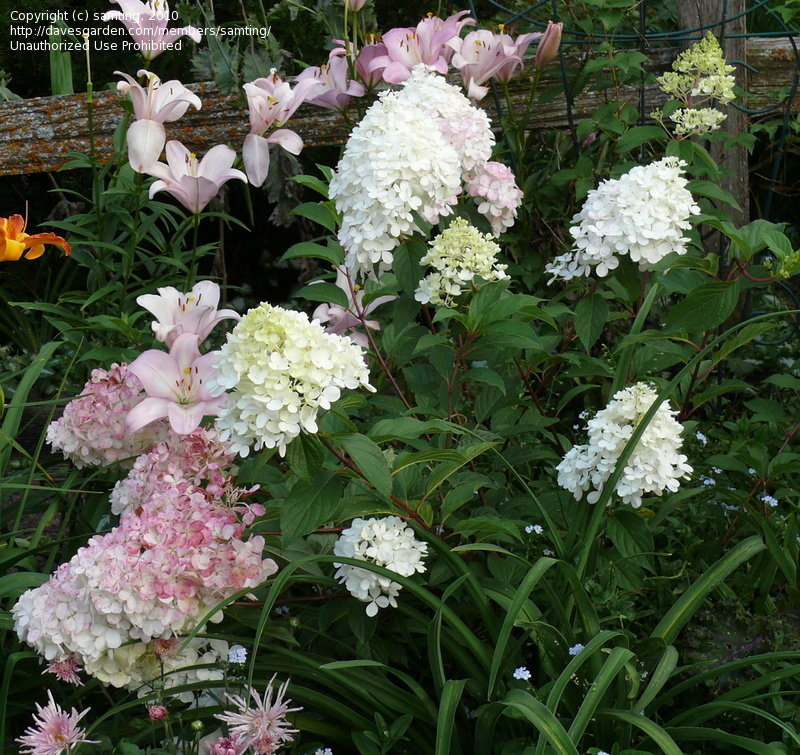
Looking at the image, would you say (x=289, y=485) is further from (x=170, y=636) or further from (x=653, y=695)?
(x=653, y=695)

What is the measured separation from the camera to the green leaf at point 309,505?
1.25m

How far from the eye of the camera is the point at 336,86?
2.25 m

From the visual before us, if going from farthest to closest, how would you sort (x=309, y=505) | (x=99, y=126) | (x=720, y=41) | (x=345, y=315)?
(x=99, y=126)
(x=720, y=41)
(x=345, y=315)
(x=309, y=505)

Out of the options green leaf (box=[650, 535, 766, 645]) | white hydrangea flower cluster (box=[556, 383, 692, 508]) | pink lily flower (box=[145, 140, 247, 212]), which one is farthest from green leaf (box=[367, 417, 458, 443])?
pink lily flower (box=[145, 140, 247, 212])

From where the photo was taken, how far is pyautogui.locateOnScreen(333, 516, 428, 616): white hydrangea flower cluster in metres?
1.39

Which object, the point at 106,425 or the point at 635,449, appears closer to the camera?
the point at 635,449

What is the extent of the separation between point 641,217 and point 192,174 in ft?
2.94

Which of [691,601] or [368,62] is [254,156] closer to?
[368,62]

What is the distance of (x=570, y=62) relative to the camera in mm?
2799

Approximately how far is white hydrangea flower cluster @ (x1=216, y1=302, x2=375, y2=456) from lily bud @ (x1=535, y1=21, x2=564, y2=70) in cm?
144

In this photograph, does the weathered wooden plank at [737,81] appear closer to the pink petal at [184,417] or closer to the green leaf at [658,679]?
the green leaf at [658,679]

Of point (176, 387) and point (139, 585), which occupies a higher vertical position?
point (176, 387)

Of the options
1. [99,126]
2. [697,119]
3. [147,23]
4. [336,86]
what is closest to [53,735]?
[147,23]

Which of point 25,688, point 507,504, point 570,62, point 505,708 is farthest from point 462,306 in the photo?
point 570,62
